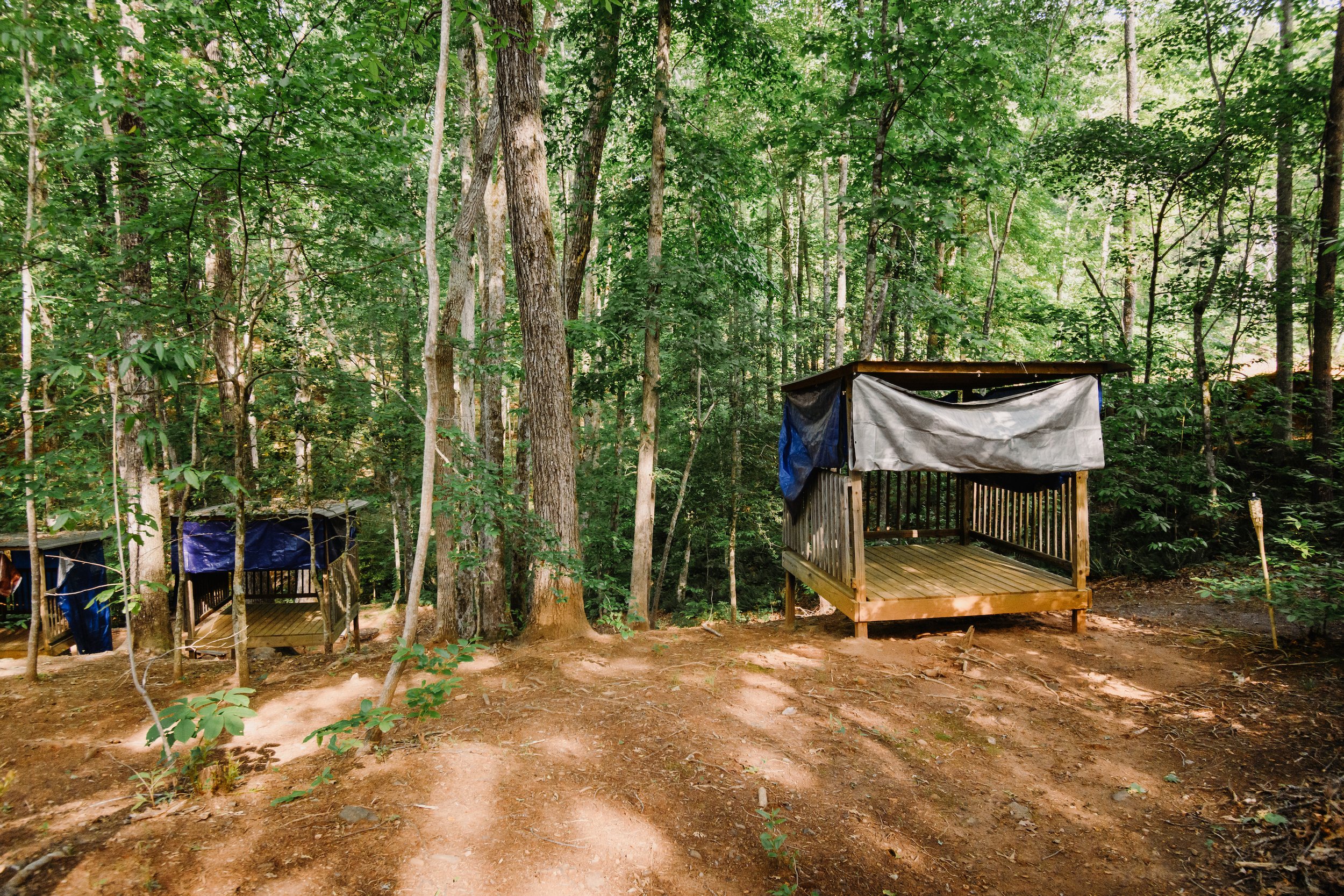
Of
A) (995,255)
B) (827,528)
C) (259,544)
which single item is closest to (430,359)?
(827,528)

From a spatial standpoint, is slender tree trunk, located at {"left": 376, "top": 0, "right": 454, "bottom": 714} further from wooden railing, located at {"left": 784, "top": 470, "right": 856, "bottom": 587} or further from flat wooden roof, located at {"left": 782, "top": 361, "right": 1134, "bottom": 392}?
wooden railing, located at {"left": 784, "top": 470, "right": 856, "bottom": 587}

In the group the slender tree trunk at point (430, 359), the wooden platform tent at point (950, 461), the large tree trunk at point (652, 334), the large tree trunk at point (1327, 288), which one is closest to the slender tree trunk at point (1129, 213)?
the large tree trunk at point (1327, 288)

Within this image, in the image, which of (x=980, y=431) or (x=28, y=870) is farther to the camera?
(x=980, y=431)

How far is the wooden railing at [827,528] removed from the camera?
5.56m

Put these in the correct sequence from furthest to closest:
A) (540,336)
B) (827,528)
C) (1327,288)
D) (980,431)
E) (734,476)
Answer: (734,476)
(1327,288)
(827,528)
(540,336)
(980,431)

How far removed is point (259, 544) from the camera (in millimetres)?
8547

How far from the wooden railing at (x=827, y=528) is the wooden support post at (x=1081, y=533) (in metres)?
2.18

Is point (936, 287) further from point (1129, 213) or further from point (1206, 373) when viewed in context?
point (1206, 373)

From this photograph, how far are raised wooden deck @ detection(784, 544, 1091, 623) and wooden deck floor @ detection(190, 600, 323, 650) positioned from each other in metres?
7.79

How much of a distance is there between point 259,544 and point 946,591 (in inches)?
362

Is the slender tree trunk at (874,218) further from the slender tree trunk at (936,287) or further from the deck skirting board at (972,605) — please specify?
the deck skirting board at (972,605)

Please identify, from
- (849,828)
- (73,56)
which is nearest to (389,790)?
(849,828)

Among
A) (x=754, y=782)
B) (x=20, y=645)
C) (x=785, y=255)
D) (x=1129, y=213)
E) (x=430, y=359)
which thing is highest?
(x=785, y=255)

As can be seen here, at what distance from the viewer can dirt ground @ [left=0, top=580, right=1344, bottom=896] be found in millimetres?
2512
